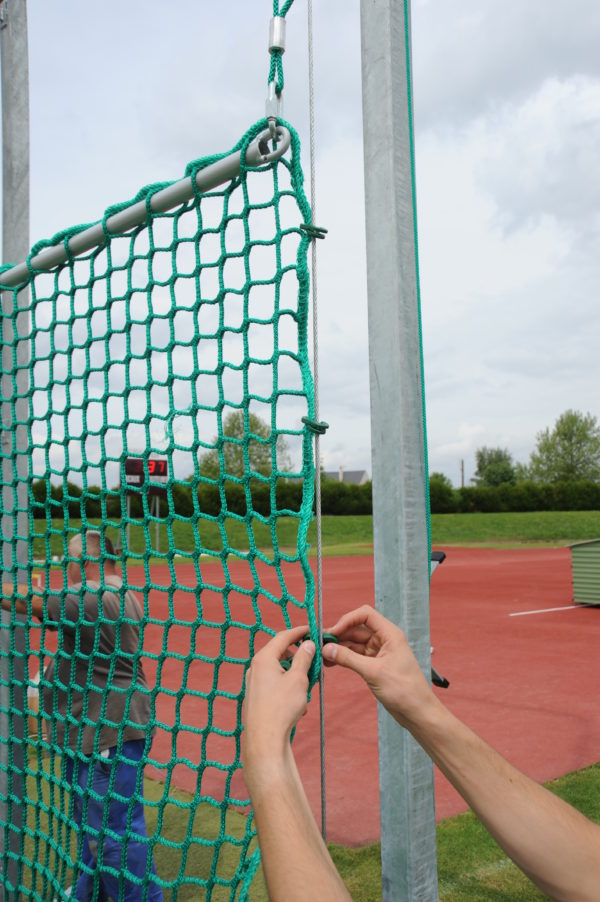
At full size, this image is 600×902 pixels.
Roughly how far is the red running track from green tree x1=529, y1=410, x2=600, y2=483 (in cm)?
6859

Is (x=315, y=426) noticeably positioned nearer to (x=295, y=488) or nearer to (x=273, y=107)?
(x=273, y=107)

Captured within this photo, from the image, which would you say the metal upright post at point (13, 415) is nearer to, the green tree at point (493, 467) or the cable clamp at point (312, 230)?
the cable clamp at point (312, 230)

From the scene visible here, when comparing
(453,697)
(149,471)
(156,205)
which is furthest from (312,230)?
(453,697)

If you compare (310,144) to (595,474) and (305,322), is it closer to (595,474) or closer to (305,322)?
(305,322)

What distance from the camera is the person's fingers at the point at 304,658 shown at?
4.35 ft

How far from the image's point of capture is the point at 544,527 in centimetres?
3681

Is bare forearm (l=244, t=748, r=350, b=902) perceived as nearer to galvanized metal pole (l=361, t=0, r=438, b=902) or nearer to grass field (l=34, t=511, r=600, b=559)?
galvanized metal pole (l=361, t=0, r=438, b=902)

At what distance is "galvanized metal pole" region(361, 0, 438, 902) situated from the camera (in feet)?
5.91

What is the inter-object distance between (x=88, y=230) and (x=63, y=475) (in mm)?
854

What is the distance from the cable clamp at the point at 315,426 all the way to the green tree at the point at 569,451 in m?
80.9

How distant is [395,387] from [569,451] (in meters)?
83.2

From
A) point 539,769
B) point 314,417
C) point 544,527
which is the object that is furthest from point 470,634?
point 544,527

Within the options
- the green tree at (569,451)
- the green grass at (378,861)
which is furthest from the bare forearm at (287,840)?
the green tree at (569,451)

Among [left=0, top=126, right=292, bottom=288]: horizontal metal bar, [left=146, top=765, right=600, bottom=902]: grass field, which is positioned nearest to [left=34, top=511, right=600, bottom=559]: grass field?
[left=146, top=765, right=600, bottom=902]: grass field
